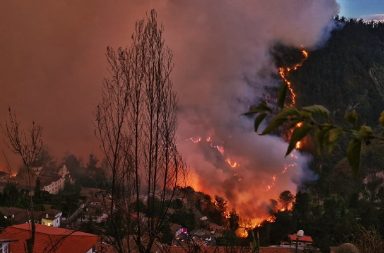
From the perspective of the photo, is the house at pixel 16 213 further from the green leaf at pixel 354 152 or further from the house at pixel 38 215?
the green leaf at pixel 354 152

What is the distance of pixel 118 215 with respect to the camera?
3721mm

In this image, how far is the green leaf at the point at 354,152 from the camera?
0.78m

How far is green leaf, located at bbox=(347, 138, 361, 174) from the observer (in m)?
0.78

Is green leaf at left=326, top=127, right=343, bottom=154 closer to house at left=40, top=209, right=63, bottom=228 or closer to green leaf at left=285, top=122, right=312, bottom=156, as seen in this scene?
green leaf at left=285, top=122, right=312, bottom=156

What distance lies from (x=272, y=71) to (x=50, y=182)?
2414 cm

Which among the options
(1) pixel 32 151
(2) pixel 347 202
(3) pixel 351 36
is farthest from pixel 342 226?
(3) pixel 351 36

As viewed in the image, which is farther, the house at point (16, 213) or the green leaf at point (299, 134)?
the house at point (16, 213)

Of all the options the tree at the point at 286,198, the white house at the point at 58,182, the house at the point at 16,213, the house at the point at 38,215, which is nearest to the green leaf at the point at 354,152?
the house at the point at 38,215

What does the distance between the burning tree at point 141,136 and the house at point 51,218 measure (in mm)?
23382

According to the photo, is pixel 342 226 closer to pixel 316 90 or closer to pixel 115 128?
pixel 115 128

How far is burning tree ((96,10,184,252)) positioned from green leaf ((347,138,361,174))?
8.62 ft

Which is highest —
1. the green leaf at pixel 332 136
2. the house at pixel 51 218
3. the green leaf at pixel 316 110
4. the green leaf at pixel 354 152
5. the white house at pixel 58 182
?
the white house at pixel 58 182

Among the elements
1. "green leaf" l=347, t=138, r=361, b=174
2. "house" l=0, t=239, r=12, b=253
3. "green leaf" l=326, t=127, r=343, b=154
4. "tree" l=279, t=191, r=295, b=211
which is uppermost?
"tree" l=279, t=191, r=295, b=211

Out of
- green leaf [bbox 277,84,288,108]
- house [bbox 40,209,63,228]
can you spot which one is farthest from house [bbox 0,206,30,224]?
green leaf [bbox 277,84,288,108]
